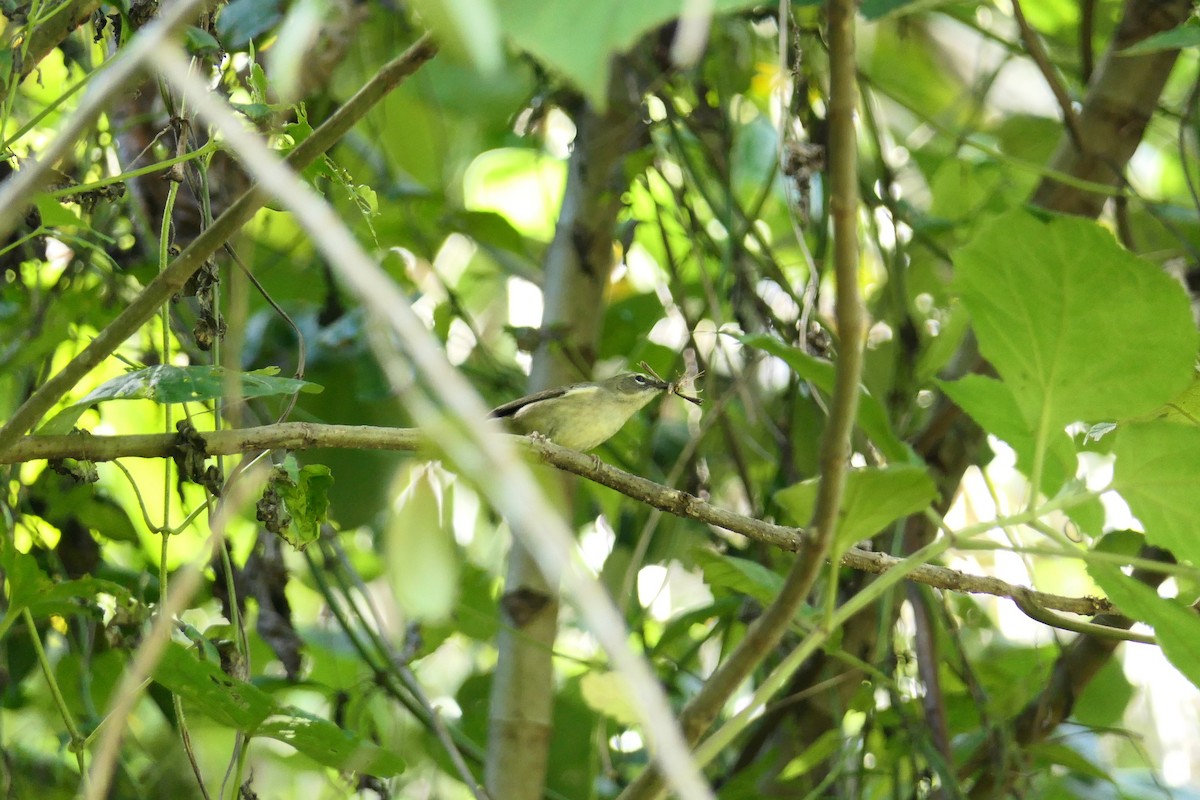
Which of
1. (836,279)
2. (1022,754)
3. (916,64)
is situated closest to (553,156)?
Answer: (916,64)

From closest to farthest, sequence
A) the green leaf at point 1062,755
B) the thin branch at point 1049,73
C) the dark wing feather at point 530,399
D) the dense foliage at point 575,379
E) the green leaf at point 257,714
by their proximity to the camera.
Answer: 1. the dense foliage at point 575,379
2. the green leaf at point 257,714
3. the green leaf at point 1062,755
4. the thin branch at point 1049,73
5. the dark wing feather at point 530,399

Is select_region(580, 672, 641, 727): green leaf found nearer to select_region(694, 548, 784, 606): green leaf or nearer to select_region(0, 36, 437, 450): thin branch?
select_region(694, 548, 784, 606): green leaf

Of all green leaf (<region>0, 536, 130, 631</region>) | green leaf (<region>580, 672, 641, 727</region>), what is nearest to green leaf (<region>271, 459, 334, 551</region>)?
green leaf (<region>0, 536, 130, 631</region>)

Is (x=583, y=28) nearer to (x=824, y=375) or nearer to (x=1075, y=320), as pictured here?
(x=824, y=375)

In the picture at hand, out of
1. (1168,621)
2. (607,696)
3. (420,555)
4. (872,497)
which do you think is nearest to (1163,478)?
(1168,621)

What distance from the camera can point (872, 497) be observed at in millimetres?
1115

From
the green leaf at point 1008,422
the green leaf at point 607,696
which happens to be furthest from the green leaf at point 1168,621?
the green leaf at point 607,696

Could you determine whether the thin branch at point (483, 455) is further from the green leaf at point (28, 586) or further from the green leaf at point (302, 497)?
the green leaf at point (28, 586)

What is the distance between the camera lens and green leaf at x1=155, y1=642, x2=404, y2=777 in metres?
1.72

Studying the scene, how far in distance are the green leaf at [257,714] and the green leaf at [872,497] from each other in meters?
0.97

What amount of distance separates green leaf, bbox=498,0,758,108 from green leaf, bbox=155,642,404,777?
1.26m

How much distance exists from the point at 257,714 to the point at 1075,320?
133 centimetres

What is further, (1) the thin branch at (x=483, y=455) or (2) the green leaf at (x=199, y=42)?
(2) the green leaf at (x=199, y=42)

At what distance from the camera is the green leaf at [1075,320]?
3.93ft
